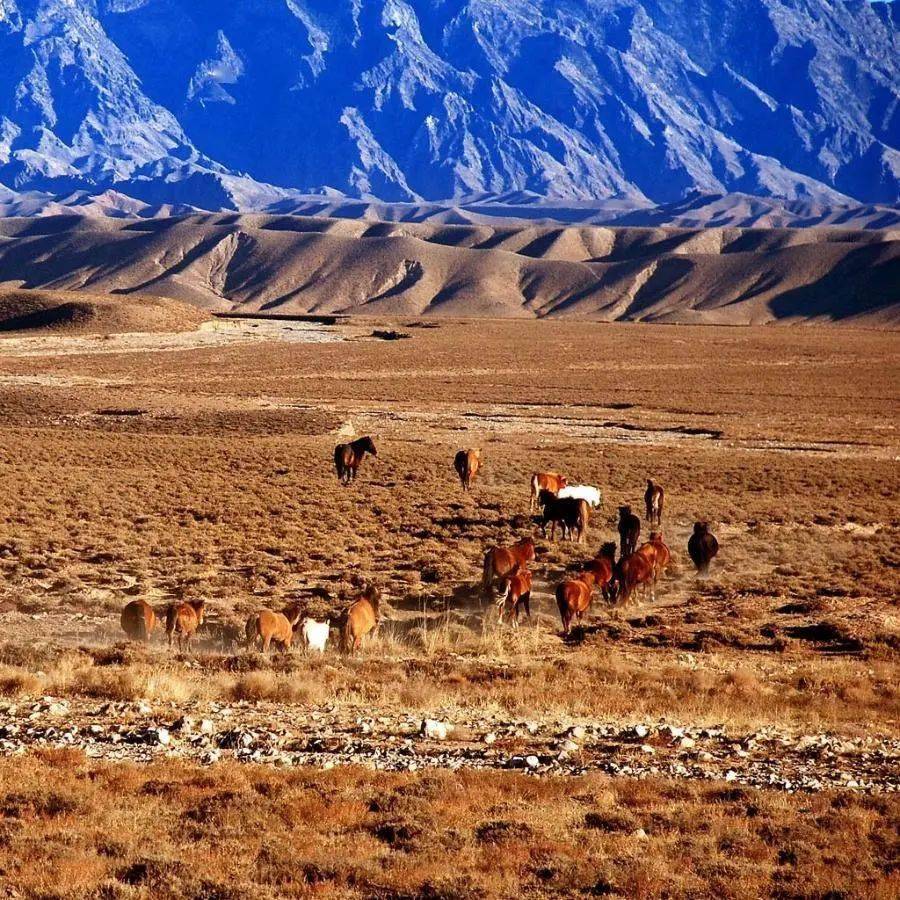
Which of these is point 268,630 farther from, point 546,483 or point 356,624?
point 546,483

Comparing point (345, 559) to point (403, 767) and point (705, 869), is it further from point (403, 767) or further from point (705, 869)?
point (705, 869)

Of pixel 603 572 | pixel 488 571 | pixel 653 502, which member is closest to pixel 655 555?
pixel 603 572

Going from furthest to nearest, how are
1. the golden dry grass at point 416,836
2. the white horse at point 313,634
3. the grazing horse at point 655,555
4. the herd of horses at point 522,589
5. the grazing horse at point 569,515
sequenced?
the grazing horse at point 569,515, the grazing horse at point 655,555, the herd of horses at point 522,589, the white horse at point 313,634, the golden dry grass at point 416,836

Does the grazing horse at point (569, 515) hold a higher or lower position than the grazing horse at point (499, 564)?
higher

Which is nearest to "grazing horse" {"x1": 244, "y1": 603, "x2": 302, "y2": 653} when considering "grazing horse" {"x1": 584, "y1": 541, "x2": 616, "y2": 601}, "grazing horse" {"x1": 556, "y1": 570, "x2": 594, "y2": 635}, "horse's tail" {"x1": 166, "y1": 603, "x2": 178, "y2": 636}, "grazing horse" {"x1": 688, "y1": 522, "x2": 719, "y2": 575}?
"horse's tail" {"x1": 166, "y1": 603, "x2": 178, "y2": 636}

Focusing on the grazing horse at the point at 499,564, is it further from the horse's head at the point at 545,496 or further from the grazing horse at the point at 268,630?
the horse's head at the point at 545,496

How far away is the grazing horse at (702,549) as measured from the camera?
23.2 metres

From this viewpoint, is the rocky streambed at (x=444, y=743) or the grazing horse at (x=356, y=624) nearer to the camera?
the rocky streambed at (x=444, y=743)

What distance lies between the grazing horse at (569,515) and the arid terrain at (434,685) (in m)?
0.56

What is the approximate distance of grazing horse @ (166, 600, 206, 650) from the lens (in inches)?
682

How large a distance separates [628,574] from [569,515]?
18.4 ft

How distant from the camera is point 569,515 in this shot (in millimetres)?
25859

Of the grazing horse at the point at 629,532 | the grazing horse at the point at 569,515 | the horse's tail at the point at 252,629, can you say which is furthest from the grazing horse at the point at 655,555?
the horse's tail at the point at 252,629

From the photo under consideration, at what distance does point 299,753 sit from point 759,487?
26.1 m
